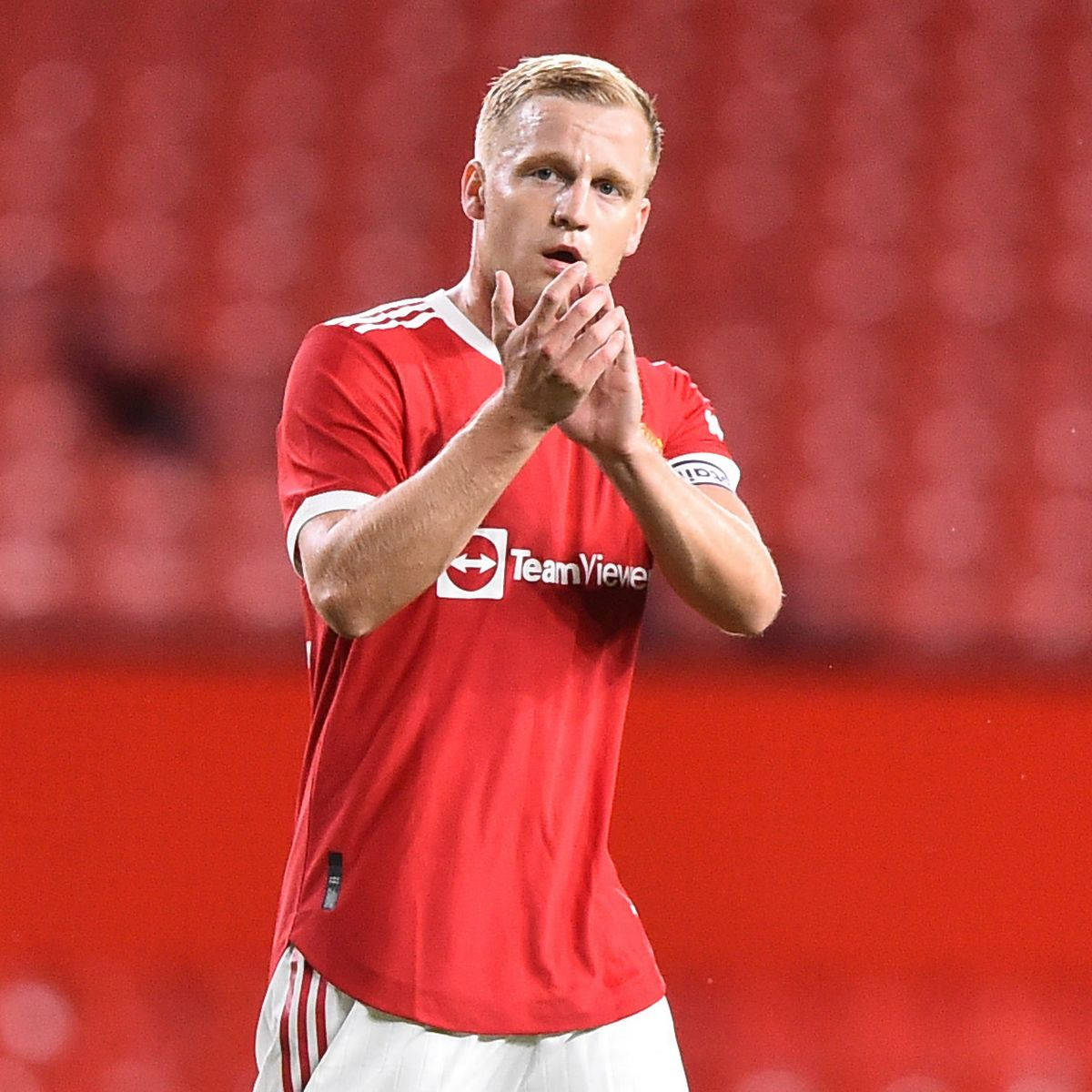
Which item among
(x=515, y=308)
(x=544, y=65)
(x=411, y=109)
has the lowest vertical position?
(x=515, y=308)

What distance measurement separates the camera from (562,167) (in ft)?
4.73

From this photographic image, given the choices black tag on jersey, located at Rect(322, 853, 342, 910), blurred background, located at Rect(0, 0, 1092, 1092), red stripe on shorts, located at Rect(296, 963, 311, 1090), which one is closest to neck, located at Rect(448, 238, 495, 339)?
black tag on jersey, located at Rect(322, 853, 342, 910)

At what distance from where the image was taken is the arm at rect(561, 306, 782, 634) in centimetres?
132

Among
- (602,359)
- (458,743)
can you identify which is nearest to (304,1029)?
(458,743)

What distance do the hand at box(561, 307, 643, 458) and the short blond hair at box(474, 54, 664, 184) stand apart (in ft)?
0.89

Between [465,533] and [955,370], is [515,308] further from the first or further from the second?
[955,370]

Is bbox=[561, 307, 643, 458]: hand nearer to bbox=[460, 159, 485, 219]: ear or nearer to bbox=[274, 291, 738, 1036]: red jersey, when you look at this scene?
bbox=[274, 291, 738, 1036]: red jersey

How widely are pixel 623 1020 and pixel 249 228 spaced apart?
2.98 metres

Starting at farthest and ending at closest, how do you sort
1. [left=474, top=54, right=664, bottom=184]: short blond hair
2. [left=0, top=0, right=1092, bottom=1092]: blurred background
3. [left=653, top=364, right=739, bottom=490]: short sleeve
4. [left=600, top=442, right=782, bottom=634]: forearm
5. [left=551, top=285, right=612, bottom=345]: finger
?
[left=0, top=0, right=1092, bottom=1092]: blurred background
[left=653, top=364, right=739, bottom=490]: short sleeve
[left=474, top=54, right=664, bottom=184]: short blond hair
[left=600, top=442, right=782, bottom=634]: forearm
[left=551, top=285, right=612, bottom=345]: finger

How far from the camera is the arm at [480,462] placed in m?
1.23

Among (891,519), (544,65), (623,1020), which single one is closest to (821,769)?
(891,519)

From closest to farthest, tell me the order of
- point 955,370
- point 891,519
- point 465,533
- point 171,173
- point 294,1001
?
point 465,533
point 294,1001
point 891,519
point 955,370
point 171,173

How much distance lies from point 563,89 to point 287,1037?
0.82 metres

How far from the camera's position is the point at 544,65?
4.91 feet
